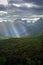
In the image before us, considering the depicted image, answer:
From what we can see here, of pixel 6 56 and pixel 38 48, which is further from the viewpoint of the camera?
pixel 38 48

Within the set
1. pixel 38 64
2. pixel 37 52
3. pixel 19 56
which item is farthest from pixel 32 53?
pixel 38 64

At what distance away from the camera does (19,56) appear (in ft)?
527

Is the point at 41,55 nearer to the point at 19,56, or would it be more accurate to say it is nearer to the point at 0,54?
the point at 19,56

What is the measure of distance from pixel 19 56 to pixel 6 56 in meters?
9.25

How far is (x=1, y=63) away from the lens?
14775cm

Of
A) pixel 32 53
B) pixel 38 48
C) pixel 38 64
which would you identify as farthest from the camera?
pixel 38 48

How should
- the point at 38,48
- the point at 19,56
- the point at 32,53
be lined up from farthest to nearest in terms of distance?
the point at 38,48, the point at 32,53, the point at 19,56

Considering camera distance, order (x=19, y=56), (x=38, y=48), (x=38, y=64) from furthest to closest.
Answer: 1. (x=38, y=48)
2. (x=19, y=56)
3. (x=38, y=64)

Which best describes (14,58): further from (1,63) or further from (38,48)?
(38,48)

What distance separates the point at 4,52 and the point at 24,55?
58.6 ft

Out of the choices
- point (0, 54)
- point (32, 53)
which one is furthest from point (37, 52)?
point (0, 54)

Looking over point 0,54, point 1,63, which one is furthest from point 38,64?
point 0,54

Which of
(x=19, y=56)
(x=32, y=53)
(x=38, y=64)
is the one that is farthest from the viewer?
(x=32, y=53)

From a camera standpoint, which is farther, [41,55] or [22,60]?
[41,55]
